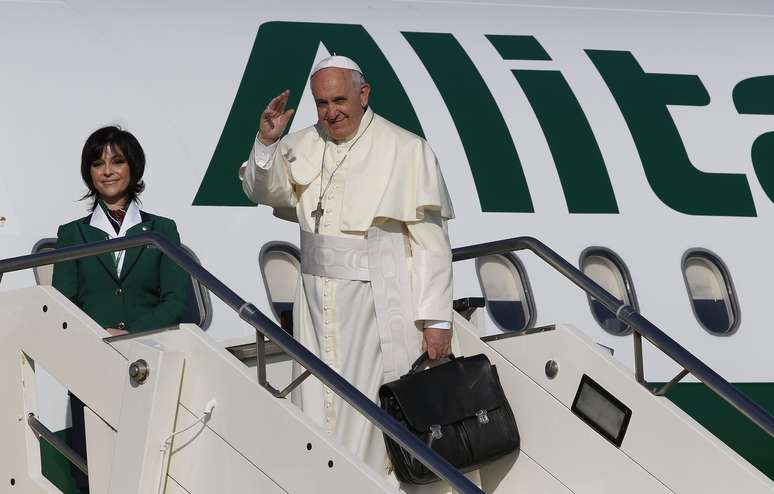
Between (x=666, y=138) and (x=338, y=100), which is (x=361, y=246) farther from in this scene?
(x=666, y=138)

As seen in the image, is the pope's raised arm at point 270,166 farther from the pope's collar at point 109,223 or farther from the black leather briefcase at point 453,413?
the black leather briefcase at point 453,413

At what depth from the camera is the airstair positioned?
407cm

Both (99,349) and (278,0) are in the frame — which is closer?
(99,349)

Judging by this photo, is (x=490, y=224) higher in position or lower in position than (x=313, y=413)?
higher

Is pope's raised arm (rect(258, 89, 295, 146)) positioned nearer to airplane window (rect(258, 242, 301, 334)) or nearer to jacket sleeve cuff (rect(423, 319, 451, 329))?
jacket sleeve cuff (rect(423, 319, 451, 329))

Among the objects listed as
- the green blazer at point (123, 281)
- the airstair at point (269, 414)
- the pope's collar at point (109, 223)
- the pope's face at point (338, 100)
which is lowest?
the airstair at point (269, 414)

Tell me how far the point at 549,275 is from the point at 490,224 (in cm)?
44

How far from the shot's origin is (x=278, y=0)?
7598 millimetres

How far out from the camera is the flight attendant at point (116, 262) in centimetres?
492

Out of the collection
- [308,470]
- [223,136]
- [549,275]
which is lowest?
[308,470]

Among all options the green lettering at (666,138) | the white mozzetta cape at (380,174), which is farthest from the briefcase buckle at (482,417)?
the green lettering at (666,138)

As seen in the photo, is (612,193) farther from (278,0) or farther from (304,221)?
(304,221)

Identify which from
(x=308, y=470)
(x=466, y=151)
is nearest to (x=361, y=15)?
(x=466, y=151)

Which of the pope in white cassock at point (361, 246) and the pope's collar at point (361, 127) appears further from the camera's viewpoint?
the pope's collar at point (361, 127)
